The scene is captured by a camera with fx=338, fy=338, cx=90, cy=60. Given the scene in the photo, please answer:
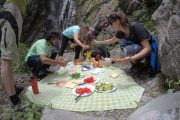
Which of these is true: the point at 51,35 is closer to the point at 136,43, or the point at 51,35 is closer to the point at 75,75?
the point at 75,75

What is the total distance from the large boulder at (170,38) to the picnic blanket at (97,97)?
23.0 inches

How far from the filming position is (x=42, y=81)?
6137mm

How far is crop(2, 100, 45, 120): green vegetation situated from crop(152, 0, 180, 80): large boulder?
76.4 inches

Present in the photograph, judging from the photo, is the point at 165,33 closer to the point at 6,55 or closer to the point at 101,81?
the point at 101,81

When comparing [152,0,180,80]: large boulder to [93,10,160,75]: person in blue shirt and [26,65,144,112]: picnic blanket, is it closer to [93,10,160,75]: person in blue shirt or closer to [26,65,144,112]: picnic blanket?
[93,10,160,75]: person in blue shirt

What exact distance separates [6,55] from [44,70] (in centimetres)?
144

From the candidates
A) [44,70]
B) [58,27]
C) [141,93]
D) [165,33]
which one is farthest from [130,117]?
[58,27]

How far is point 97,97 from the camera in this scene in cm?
513

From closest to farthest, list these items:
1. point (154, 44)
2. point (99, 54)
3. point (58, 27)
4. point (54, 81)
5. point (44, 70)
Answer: point (154, 44) < point (54, 81) < point (44, 70) < point (99, 54) < point (58, 27)

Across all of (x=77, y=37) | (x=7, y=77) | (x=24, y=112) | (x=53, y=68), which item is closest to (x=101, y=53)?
(x=77, y=37)

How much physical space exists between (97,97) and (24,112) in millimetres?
1108

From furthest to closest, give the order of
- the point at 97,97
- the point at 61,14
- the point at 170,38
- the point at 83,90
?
1. the point at 61,14
2. the point at 83,90
3. the point at 97,97
4. the point at 170,38

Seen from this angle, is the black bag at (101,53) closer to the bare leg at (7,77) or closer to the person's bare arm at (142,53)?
the person's bare arm at (142,53)

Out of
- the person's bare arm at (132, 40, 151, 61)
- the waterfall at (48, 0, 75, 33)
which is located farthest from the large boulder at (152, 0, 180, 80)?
the waterfall at (48, 0, 75, 33)
